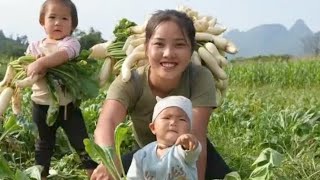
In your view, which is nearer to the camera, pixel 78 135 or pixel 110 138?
pixel 110 138

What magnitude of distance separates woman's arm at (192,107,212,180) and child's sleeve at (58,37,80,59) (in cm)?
79

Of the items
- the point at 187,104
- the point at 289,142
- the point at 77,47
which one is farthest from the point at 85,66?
the point at 289,142

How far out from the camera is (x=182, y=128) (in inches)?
99.8

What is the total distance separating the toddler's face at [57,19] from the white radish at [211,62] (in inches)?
29.9

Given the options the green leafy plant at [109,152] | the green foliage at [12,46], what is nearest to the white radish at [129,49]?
the green leafy plant at [109,152]

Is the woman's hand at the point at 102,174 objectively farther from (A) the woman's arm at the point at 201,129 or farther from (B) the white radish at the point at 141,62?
(B) the white radish at the point at 141,62

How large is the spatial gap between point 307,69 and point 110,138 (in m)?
11.7

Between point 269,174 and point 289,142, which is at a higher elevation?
point 269,174

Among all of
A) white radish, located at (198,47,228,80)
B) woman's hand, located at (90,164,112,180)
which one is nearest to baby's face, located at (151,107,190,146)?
woman's hand, located at (90,164,112,180)

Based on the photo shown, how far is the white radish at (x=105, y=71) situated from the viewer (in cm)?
352

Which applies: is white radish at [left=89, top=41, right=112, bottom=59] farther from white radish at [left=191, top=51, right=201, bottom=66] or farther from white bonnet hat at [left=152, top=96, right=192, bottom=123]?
white bonnet hat at [left=152, top=96, right=192, bottom=123]

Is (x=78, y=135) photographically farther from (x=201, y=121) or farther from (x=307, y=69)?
(x=307, y=69)

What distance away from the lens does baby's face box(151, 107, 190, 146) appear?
252 cm

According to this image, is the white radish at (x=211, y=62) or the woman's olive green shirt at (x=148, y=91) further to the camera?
the white radish at (x=211, y=62)
